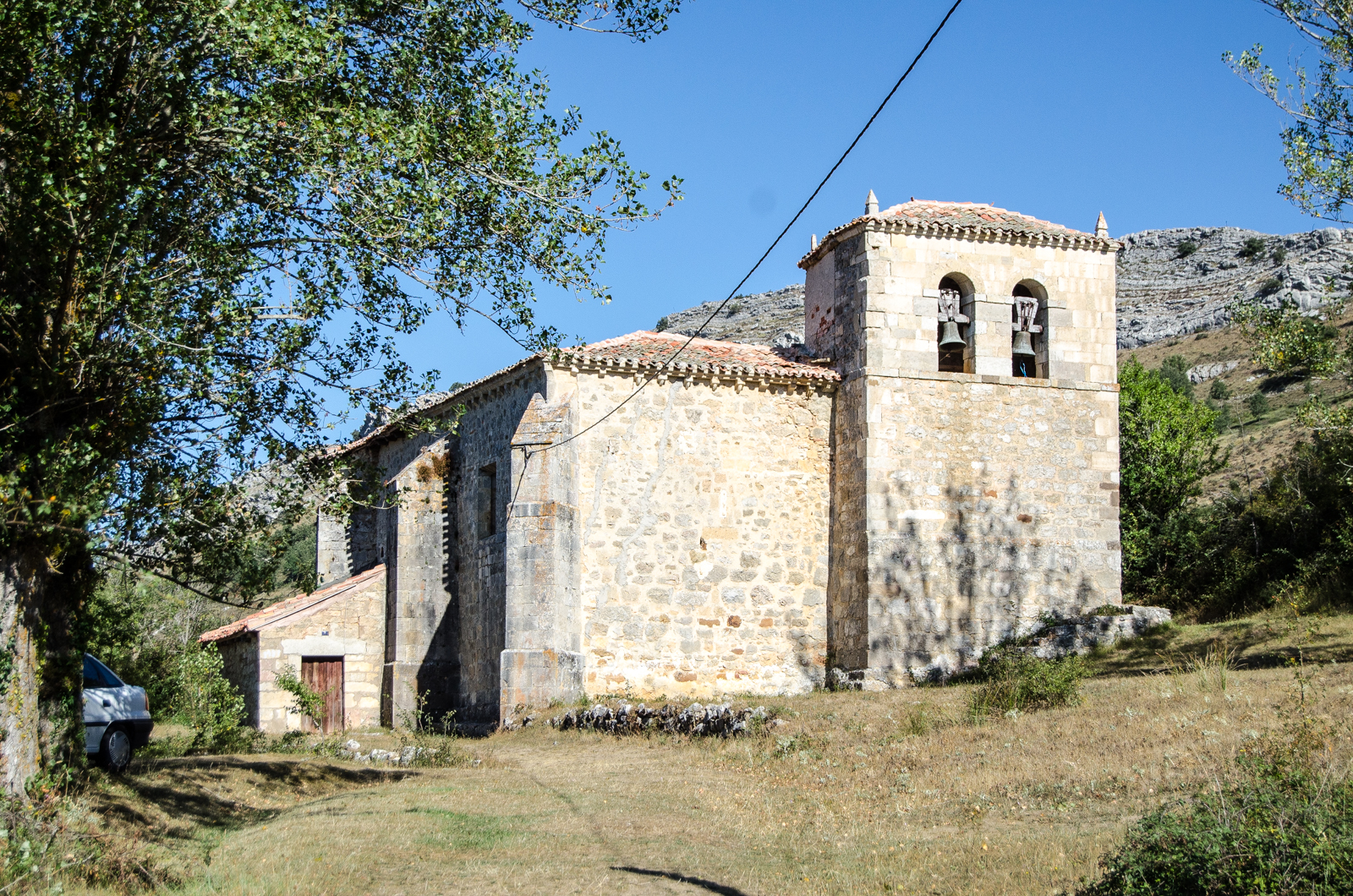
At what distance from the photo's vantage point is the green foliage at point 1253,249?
66.4 m

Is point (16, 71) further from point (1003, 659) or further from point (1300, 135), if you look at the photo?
point (1300, 135)

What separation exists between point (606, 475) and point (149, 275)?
1027 cm

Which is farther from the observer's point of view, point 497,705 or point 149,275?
point 497,705

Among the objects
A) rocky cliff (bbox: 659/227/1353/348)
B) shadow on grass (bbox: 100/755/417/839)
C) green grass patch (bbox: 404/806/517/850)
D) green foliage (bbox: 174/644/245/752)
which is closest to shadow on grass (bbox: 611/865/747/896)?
green grass patch (bbox: 404/806/517/850)

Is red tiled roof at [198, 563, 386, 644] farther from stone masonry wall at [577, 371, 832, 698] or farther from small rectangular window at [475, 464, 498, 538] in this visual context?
stone masonry wall at [577, 371, 832, 698]

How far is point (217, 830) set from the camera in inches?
439

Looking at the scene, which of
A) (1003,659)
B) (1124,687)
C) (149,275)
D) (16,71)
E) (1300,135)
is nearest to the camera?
(16,71)

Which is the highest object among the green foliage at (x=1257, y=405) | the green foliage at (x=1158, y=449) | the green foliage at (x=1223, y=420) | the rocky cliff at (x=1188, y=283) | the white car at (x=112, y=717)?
the rocky cliff at (x=1188, y=283)

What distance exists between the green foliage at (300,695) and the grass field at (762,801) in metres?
3.88

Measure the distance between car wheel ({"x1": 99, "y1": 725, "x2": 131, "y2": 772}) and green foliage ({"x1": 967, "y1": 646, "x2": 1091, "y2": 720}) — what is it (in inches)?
383

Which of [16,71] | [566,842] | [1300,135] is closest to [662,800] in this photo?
[566,842]

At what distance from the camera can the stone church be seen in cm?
1891

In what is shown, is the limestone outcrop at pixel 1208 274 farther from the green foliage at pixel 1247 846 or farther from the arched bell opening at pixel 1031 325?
the green foliage at pixel 1247 846

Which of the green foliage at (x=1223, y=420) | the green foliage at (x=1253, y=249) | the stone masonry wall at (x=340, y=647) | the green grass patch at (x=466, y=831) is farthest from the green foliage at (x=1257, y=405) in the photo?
the green grass patch at (x=466, y=831)
